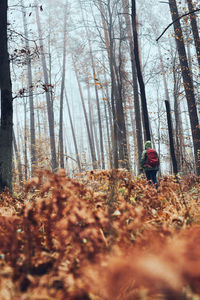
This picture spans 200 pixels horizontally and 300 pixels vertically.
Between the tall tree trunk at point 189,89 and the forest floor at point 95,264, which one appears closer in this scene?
the forest floor at point 95,264

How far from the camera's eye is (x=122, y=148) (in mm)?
10484

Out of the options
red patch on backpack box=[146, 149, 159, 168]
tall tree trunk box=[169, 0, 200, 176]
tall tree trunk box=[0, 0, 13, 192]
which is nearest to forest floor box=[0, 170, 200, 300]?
tall tree trunk box=[0, 0, 13, 192]

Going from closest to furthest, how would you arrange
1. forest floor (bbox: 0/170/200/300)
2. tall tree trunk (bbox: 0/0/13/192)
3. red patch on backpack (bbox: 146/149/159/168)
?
forest floor (bbox: 0/170/200/300), tall tree trunk (bbox: 0/0/13/192), red patch on backpack (bbox: 146/149/159/168)

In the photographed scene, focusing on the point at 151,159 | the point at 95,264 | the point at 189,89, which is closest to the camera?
the point at 95,264

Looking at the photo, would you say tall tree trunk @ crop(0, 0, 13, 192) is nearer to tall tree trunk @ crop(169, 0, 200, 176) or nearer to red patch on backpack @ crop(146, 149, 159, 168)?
red patch on backpack @ crop(146, 149, 159, 168)

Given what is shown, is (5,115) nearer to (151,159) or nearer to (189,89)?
(151,159)

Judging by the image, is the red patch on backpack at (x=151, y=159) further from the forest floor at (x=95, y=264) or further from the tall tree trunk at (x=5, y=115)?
the forest floor at (x=95, y=264)

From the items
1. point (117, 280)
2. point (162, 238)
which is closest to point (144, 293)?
point (117, 280)

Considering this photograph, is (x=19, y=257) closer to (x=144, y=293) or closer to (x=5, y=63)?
(x=144, y=293)

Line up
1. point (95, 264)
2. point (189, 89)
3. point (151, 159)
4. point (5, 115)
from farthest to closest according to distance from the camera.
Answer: point (189, 89) → point (151, 159) → point (5, 115) → point (95, 264)

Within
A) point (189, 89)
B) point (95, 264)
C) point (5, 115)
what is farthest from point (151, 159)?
point (95, 264)

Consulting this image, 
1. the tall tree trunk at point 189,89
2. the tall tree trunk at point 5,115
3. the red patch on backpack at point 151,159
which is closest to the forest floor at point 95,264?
the tall tree trunk at point 5,115

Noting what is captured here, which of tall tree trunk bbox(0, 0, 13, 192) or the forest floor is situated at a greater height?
tall tree trunk bbox(0, 0, 13, 192)

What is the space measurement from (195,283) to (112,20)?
11.8 meters
